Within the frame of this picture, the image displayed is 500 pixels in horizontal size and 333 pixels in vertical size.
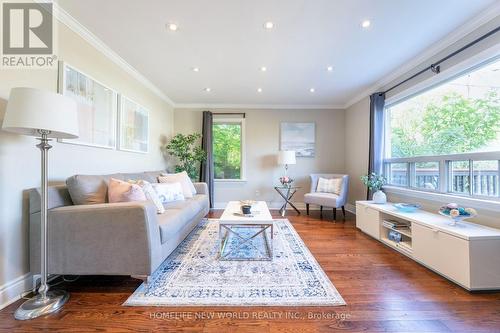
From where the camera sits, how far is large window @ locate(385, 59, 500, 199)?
2.18 m

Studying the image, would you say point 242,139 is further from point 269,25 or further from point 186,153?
point 269,25

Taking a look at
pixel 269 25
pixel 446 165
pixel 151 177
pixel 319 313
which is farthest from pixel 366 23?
pixel 151 177

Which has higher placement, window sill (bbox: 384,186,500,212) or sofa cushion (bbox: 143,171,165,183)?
sofa cushion (bbox: 143,171,165,183)

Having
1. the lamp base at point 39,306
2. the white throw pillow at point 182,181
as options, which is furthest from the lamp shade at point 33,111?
the white throw pillow at point 182,181

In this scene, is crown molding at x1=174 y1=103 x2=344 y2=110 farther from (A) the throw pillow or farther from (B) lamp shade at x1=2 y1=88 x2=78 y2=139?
(B) lamp shade at x1=2 y1=88 x2=78 y2=139

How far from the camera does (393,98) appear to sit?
11.5ft

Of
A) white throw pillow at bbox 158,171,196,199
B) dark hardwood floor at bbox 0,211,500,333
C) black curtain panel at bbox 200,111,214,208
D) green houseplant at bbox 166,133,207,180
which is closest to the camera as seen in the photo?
dark hardwood floor at bbox 0,211,500,333

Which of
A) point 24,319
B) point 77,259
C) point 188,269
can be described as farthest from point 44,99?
point 188,269

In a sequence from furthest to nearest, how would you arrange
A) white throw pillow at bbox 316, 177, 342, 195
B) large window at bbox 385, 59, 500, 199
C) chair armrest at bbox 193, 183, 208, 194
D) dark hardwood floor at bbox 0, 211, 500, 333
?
white throw pillow at bbox 316, 177, 342, 195, chair armrest at bbox 193, 183, 208, 194, large window at bbox 385, 59, 500, 199, dark hardwood floor at bbox 0, 211, 500, 333

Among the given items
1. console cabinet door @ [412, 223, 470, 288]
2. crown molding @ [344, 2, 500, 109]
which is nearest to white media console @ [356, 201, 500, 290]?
console cabinet door @ [412, 223, 470, 288]

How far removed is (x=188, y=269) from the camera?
2152 mm

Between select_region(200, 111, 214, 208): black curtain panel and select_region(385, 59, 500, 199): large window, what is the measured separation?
3.53 m

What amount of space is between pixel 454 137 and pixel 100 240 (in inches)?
147

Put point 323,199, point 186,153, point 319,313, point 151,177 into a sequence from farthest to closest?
point 186,153
point 323,199
point 151,177
point 319,313
